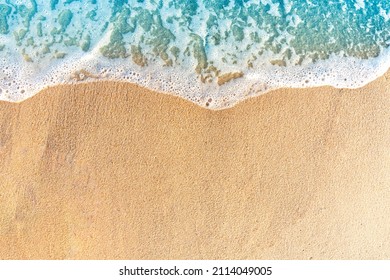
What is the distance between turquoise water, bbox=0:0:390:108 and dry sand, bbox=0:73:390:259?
0.65 ft

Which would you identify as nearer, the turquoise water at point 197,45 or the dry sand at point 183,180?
the dry sand at point 183,180

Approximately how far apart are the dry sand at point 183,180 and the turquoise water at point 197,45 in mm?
198

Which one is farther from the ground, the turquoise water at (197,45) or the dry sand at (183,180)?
the turquoise water at (197,45)

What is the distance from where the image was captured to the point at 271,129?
2.68 metres

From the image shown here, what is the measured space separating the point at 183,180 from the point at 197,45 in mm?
1096

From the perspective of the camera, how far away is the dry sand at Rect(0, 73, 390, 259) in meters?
2.60

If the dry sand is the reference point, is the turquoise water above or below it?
above

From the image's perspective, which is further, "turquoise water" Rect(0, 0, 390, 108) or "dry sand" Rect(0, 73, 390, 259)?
"turquoise water" Rect(0, 0, 390, 108)

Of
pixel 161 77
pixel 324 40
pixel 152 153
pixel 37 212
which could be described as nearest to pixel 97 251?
pixel 37 212

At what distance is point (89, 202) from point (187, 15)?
1.68 metres

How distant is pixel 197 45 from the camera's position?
A: 9.39 ft

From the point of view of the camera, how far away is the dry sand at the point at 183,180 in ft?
8.54

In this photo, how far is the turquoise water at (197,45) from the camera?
2754 millimetres

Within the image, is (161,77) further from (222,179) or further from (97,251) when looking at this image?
(97,251)
